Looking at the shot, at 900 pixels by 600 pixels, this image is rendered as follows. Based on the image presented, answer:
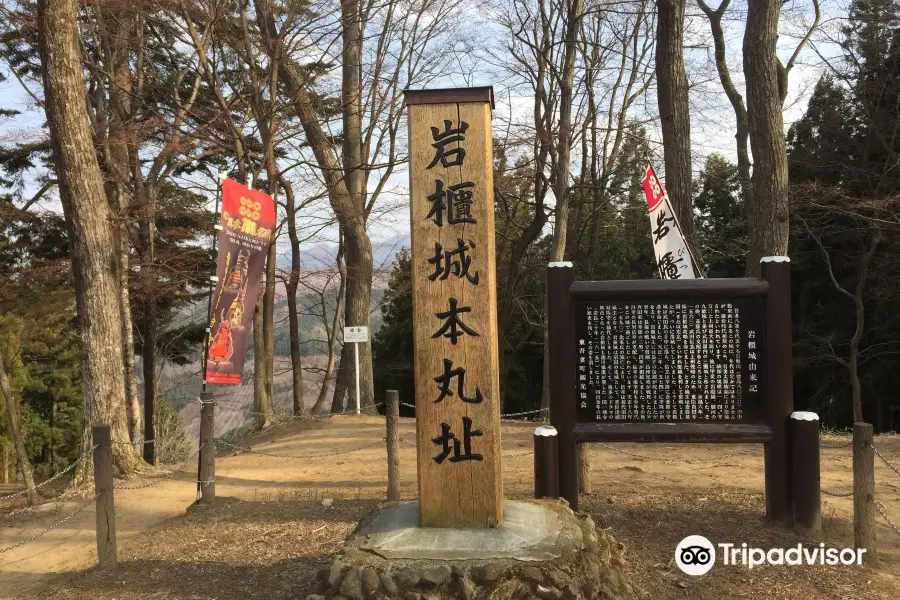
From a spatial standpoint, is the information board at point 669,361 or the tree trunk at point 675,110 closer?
the information board at point 669,361

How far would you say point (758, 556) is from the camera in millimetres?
4355

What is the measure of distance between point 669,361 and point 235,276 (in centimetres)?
478

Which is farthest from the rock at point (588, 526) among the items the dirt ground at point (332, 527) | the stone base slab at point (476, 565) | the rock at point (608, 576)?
the dirt ground at point (332, 527)

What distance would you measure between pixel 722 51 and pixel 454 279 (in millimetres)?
Result: 14206

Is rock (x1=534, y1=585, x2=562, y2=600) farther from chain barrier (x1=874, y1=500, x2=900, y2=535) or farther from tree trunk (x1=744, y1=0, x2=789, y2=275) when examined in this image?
tree trunk (x1=744, y1=0, x2=789, y2=275)

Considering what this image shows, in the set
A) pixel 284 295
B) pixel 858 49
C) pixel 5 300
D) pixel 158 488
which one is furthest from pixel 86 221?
pixel 858 49

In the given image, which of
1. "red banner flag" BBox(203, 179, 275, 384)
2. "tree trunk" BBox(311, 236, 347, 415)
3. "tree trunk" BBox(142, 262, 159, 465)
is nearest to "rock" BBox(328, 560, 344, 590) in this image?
"red banner flag" BBox(203, 179, 275, 384)

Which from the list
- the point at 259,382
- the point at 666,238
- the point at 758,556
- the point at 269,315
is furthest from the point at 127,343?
the point at 758,556

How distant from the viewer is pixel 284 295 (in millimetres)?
18906

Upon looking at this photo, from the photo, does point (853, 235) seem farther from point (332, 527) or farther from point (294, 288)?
point (332, 527)

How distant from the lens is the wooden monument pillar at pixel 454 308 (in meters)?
3.60

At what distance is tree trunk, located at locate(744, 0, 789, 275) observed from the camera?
8609mm

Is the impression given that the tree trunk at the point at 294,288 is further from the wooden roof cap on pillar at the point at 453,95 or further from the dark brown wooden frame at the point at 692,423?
the wooden roof cap on pillar at the point at 453,95

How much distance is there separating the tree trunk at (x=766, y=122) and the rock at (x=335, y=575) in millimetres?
7258
